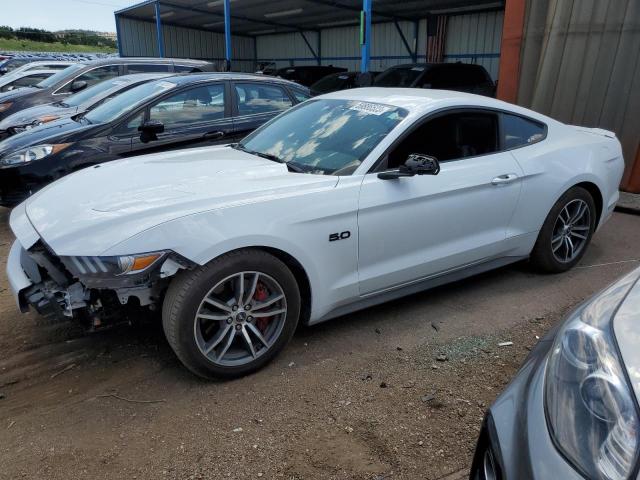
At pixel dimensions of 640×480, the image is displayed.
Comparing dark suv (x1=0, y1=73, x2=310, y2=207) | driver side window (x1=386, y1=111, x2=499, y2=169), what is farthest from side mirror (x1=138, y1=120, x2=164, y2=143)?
driver side window (x1=386, y1=111, x2=499, y2=169)

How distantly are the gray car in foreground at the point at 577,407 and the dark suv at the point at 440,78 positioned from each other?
10159 mm

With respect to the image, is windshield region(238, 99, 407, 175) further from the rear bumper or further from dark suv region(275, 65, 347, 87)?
dark suv region(275, 65, 347, 87)

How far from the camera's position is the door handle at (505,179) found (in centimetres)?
357

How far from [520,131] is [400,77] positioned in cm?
807

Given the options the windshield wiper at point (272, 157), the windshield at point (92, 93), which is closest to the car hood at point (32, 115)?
the windshield at point (92, 93)

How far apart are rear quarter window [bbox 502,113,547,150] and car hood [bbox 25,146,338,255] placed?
1.61m

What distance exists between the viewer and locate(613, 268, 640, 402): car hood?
4.06ft

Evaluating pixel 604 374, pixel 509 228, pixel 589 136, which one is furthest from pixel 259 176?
pixel 589 136

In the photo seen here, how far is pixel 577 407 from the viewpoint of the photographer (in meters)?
1.28

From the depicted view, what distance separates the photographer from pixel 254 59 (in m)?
28.9

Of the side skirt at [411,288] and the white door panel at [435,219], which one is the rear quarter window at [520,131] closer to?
the white door panel at [435,219]

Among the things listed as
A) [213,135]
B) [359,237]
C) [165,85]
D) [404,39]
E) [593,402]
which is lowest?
[359,237]

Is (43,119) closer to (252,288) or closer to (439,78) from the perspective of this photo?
(252,288)

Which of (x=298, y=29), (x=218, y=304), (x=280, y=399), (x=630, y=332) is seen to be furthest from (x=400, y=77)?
(x=298, y=29)
